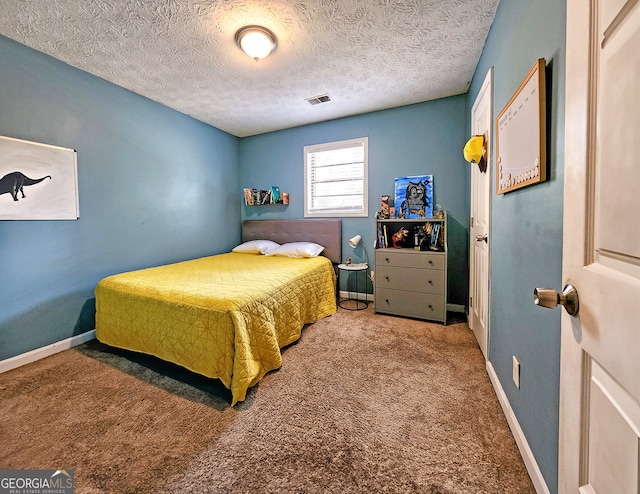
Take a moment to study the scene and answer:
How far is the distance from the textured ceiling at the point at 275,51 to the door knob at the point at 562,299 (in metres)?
1.97

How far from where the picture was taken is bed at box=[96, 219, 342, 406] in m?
1.67

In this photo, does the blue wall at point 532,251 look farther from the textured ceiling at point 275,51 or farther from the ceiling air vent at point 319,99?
the ceiling air vent at point 319,99

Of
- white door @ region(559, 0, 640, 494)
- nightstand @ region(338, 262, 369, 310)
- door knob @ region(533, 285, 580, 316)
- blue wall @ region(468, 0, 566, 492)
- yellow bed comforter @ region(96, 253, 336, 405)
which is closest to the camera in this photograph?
white door @ region(559, 0, 640, 494)

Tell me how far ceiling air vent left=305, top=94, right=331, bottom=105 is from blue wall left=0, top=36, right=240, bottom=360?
1577 mm

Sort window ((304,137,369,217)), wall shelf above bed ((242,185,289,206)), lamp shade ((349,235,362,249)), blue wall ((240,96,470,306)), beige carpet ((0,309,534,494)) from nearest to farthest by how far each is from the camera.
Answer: beige carpet ((0,309,534,494)) < blue wall ((240,96,470,306)) < lamp shade ((349,235,362,249)) < window ((304,137,369,217)) < wall shelf above bed ((242,185,289,206))

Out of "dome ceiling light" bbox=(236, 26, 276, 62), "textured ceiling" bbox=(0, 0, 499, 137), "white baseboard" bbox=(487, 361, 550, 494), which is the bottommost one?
"white baseboard" bbox=(487, 361, 550, 494)

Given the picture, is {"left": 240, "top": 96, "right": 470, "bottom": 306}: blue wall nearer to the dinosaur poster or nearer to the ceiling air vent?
the ceiling air vent

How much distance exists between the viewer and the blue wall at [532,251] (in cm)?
95

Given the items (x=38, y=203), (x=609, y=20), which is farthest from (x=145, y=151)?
(x=609, y=20)

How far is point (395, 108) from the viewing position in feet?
10.7

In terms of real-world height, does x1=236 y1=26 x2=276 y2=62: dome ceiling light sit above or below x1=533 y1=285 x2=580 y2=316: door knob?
above

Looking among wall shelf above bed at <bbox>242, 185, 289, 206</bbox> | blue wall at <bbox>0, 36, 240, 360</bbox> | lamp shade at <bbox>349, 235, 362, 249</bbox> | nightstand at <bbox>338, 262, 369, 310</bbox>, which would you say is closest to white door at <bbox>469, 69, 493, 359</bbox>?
nightstand at <bbox>338, 262, 369, 310</bbox>

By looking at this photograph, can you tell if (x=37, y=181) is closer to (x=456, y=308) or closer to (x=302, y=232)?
(x=302, y=232)

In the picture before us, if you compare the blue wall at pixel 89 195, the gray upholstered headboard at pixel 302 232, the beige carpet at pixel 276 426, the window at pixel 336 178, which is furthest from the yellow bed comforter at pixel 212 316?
the window at pixel 336 178
